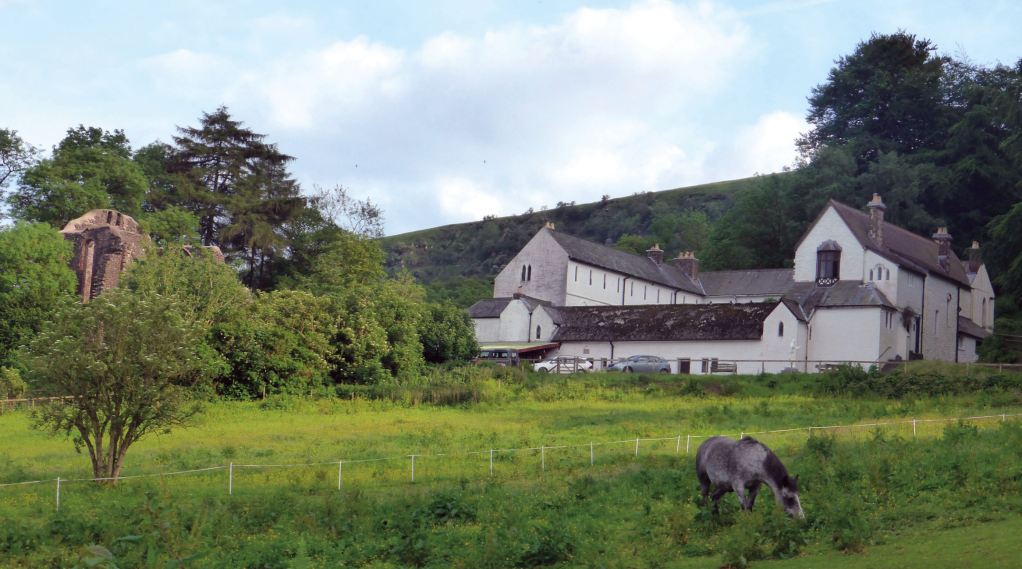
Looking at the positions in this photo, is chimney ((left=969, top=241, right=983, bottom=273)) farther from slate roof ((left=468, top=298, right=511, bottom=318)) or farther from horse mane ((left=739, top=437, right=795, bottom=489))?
horse mane ((left=739, top=437, right=795, bottom=489))

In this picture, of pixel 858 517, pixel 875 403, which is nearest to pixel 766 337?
pixel 875 403

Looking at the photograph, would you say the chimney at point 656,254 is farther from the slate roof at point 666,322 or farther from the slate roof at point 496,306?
the slate roof at point 666,322

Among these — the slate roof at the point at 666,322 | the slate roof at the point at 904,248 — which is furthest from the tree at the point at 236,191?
the slate roof at the point at 904,248

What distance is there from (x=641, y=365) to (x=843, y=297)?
16913mm

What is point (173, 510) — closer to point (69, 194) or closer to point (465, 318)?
point (465, 318)

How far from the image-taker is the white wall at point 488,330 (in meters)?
75.7

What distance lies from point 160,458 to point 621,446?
15.0 metres

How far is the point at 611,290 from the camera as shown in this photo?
84.3 metres

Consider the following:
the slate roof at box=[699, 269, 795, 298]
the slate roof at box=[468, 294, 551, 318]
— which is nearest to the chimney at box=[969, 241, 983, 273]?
the slate roof at box=[699, 269, 795, 298]

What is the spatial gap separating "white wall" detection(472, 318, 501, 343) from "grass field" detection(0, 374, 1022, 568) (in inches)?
1500

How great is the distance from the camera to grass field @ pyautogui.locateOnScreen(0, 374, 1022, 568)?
16.0 meters

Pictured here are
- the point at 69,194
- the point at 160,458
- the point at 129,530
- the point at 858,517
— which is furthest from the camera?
the point at 69,194

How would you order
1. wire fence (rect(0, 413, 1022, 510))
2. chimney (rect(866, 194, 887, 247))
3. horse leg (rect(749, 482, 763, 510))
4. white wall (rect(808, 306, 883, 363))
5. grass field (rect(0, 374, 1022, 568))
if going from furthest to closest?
chimney (rect(866, 194, 887, 247))
white wall (rect(808, 306, 883, 363))
wire fence (rect(0, 413, 1022, 510))
horse leg (rect(749, 482, 763, 510))
grass field (rect(0, 374, 1022, 568))

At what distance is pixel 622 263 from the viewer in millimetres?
87125
